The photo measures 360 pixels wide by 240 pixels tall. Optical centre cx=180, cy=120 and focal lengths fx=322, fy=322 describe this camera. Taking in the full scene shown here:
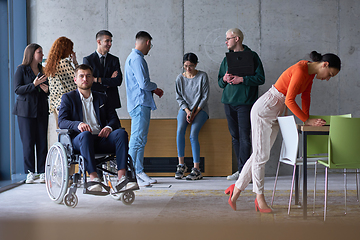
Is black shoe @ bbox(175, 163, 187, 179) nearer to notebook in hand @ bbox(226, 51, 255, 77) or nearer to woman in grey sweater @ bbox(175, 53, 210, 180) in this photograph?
woman in grey sweater @ bbox(175, 53, 210, 180)

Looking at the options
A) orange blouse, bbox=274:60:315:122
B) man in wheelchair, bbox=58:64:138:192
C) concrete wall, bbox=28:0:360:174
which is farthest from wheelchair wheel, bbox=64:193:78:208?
concrete wall, bbox=28:0:360:174

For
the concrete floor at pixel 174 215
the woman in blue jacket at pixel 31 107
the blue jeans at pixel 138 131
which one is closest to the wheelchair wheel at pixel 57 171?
the concrete floor at pixel 174 215

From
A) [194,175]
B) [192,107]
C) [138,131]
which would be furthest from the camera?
[192,107]

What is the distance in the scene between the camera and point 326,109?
4.30 meters

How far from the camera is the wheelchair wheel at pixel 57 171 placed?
2379 millimetres

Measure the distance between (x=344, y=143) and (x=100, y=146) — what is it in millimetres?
1769

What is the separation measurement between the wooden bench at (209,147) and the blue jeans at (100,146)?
4.76 feet

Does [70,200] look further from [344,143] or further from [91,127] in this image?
[344,143]

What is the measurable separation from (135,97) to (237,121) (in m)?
1.24

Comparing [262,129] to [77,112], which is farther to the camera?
[77,112]

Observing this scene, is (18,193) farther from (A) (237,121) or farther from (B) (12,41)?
(A) (237,121)

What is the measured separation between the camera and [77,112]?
8.71ft

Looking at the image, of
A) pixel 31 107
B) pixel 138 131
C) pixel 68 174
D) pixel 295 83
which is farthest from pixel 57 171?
pixel 295 83

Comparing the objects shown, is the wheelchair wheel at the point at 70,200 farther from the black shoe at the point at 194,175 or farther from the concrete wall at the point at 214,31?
the concrete wall at the point at 214,31
